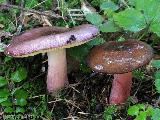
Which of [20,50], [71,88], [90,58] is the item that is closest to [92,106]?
[71,88]

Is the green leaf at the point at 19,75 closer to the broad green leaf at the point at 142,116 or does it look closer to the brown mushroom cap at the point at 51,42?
the brown mushroom cap at the point at 51,42

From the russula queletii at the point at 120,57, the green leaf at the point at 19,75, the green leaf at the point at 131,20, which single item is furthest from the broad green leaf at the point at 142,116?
the green leaf at the point at 19,75

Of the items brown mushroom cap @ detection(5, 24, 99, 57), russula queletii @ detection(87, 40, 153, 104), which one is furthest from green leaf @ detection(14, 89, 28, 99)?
russula queletii @ detection(87, 40, 153, 104)


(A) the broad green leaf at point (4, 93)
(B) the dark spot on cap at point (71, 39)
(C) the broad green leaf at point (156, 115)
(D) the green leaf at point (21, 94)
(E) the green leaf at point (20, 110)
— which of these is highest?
(B) the dark spot on cap at point (71, 39)

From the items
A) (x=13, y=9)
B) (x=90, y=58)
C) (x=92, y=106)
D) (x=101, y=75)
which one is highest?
(x=13, y=9)

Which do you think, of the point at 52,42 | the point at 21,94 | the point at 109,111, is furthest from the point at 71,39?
the point at 21,94

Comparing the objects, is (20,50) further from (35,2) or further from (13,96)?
(35,2)
